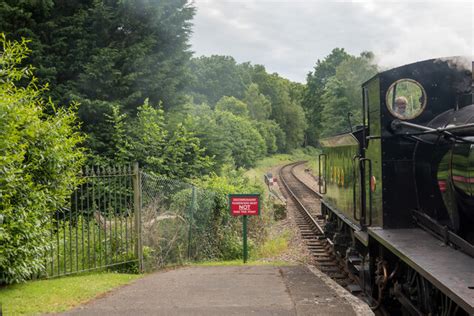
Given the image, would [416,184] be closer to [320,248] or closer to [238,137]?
[320,248]

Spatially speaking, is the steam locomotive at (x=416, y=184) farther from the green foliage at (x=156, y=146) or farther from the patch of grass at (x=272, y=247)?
the green foliage at (x=156, y=146)

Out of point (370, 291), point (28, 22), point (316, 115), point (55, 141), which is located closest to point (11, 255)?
point (55, 141)

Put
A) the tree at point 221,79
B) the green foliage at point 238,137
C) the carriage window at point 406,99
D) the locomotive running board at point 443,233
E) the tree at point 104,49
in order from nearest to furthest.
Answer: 1. the locomotive running board at point 443,233
2. the carriage window at point 406,99
3. the tree at point 104,49
4. the green foliage at point 238,137
5. the tree at point 221,79

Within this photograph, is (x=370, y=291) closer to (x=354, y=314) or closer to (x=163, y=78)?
(x=354, y=314)

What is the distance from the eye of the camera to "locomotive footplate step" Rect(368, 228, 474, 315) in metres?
3.65

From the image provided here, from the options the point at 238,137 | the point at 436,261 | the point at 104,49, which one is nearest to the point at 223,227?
the point at 104,49

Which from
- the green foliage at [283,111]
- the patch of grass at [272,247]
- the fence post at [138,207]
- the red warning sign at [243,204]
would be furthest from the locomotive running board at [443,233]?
the green foliage at [283,111]

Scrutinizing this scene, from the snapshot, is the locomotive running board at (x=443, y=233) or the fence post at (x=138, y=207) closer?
the locomotive running board at (x=443, y=233)

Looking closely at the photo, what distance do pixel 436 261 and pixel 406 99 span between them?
2510mm

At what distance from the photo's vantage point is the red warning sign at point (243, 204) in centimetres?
989

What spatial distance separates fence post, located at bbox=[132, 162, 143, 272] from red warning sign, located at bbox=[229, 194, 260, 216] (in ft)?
6.77

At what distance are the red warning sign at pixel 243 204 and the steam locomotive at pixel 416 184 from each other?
2781 millimetres

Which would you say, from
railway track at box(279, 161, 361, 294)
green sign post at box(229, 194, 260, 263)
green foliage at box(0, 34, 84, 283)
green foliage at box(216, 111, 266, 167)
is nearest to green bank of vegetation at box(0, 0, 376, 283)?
railway track at box(279, 161, 361, 294)

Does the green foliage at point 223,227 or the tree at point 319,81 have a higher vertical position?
the tree at point 319,81
